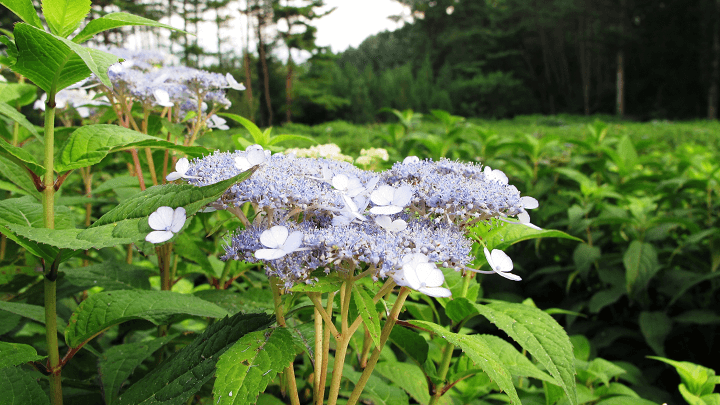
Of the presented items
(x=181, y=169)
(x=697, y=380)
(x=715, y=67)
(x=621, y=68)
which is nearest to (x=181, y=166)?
(x=181, y=169)

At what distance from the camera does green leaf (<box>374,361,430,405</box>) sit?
4.43 feet

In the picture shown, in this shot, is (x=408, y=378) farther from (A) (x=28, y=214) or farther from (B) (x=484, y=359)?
(A) (x=28, y=214)

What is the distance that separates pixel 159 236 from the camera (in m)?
0.81

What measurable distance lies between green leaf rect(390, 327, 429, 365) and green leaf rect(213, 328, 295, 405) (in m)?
0.50

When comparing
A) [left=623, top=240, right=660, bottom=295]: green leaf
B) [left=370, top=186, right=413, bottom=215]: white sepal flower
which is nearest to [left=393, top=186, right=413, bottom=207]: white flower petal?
[left=370, top=186, right=413, bottom=215]: white sepal flower

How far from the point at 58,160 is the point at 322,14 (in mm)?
22464

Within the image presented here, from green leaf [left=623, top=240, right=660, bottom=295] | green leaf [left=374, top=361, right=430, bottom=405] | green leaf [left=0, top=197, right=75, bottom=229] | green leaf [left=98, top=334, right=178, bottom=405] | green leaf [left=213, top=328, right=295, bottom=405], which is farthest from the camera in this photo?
green leaf [left=623, top=240, right=660, bottom=295]

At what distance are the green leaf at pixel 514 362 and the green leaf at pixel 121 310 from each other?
814 mm

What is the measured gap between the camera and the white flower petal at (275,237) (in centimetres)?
80

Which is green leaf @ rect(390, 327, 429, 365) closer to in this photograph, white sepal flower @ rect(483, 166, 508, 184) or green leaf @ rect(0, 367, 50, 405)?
white sepal flower @ rect(483, 166, 508, 184)

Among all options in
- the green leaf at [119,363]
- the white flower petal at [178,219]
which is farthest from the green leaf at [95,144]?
the green leaf at [119,363]

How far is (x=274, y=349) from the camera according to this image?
823 mm

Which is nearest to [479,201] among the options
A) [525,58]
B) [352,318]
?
[352,318]

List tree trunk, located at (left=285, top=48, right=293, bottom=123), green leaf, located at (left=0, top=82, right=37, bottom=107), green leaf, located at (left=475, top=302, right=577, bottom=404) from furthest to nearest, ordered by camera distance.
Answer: tree trunk, located at (left=285, top=48, right=293, bottom=123) < green leaf, located at (left=0, top=82, right=37, bottom=107) < green leaf, located at (left=475, top=302, right=577, bottom=404)
